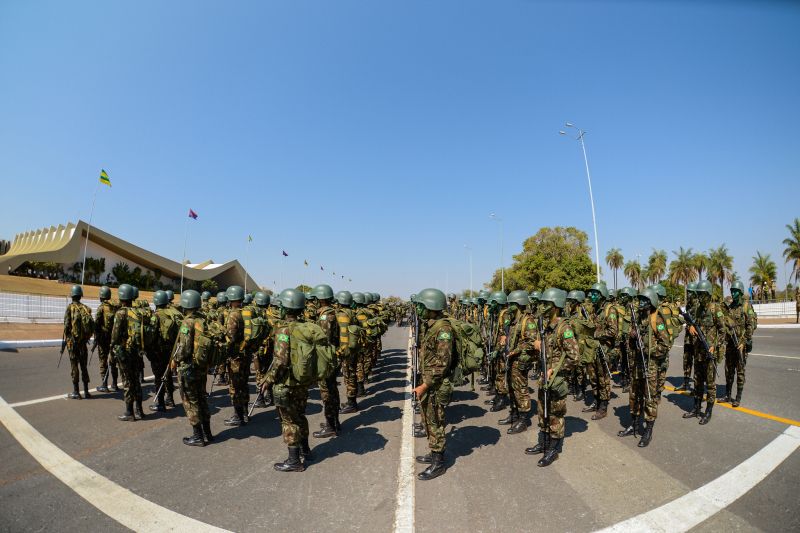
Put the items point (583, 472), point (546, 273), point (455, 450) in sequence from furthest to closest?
point (546, 273) → point (455, 450) → point (583, 472)

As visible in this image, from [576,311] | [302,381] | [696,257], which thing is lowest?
[302,381]

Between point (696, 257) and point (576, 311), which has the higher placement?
point (696, 257)

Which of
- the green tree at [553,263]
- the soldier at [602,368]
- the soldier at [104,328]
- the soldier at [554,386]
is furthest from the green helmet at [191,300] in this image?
the green tree at [553,263]

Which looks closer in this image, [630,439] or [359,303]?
[630,439]

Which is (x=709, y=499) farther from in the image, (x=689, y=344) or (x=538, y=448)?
(x=689, y=344)

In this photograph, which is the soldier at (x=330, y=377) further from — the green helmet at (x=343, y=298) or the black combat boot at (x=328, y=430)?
the green helmet at (x=343, y=298)

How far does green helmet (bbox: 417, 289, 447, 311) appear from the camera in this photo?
15.2 ft

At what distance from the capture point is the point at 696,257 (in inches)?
2404

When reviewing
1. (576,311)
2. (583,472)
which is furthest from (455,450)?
(576,311)

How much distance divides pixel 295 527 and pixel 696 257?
247 ft

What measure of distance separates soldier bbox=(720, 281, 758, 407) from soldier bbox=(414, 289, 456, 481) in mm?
5706

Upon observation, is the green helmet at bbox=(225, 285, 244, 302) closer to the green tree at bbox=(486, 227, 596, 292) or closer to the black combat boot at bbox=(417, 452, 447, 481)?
the black combat boot at bbox=(417, 452, 447, 481)

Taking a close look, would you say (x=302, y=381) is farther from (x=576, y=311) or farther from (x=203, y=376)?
(x=576, y=311)

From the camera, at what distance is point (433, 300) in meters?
4.64
